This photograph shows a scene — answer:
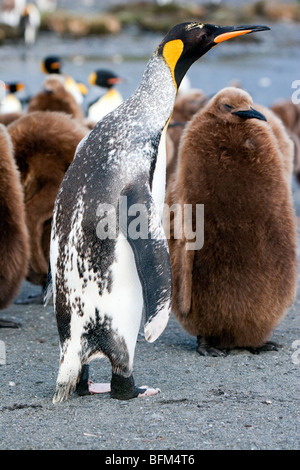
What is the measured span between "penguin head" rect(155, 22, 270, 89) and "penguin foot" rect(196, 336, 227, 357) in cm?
143

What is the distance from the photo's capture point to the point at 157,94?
11.5 ft

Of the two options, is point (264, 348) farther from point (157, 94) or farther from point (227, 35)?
point (227, 35)

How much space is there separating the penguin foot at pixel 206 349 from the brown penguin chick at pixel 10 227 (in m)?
1.14

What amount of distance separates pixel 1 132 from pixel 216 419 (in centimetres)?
221

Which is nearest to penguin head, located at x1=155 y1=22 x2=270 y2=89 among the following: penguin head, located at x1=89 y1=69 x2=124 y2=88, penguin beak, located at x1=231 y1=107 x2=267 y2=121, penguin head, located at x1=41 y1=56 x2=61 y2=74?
penguin beak, located at x1=231 y1=107 x2=267 y2=121

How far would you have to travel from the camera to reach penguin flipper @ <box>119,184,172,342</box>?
129 inches

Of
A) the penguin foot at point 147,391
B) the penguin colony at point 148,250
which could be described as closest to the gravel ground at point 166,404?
the penguin foot at point 147,391

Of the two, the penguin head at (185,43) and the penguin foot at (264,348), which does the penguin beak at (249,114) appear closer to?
the penguin head at (185,43)

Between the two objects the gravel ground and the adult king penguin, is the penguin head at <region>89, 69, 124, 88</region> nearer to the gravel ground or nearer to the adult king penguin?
the gravel ground

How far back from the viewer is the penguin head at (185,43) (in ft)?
11.6

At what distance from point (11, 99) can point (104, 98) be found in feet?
5.09

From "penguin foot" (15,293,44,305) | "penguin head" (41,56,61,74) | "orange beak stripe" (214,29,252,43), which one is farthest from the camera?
"penguin head" (41,56,61,74)

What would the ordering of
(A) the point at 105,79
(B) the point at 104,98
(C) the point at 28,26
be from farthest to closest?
(C) the point at 28,26 < (A) the point at 105,79 < (B) the point at 104,98

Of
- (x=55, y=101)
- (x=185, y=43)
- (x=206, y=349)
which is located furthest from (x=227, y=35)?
(x=55, y=101)
